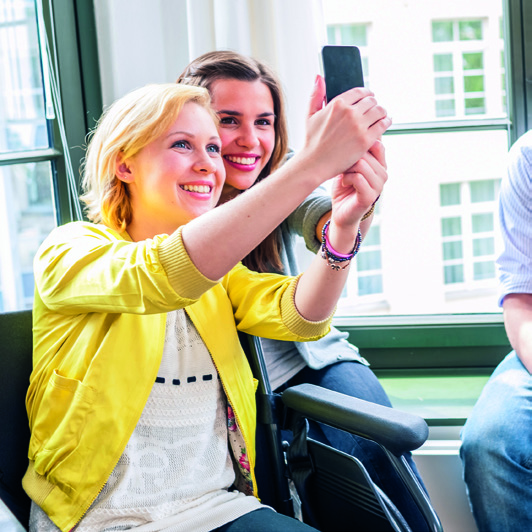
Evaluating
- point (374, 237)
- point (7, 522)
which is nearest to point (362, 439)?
point (7, 522)

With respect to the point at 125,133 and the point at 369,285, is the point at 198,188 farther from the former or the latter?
the point at 369,285

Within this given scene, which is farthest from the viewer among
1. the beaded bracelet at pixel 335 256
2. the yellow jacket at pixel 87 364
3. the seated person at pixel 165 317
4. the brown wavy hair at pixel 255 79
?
the brown wavy hair at pixel 255 79

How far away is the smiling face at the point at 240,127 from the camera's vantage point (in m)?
1.50

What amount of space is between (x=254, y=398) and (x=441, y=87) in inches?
51.4

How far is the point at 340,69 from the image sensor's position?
41.8 inches

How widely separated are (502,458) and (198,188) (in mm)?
838

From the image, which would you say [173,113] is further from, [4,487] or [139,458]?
[4,487]

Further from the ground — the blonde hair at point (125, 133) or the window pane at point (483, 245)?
the blonde hair at point (125, 133)

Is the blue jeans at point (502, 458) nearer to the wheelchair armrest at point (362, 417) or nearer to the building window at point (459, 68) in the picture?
the wheelchair armrest at point (362, 417)

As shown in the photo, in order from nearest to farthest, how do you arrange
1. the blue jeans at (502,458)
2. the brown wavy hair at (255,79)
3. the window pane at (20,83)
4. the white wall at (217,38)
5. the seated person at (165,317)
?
the seated person at (165,317) → the blue jeans at (502,458) → the brown wavy hair at (255,79) → the white wall at (217,38) → the window pane at (20,83)

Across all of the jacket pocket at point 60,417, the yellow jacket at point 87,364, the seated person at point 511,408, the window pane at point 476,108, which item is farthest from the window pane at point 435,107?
the jacket pocket at point 60,417

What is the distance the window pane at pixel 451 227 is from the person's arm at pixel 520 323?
0.81m

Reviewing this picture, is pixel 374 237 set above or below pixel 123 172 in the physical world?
below

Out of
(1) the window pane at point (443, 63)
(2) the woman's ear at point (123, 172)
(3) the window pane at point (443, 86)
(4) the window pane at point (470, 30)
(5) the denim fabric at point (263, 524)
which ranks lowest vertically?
(5) the denim fabric at point (263, 524)
